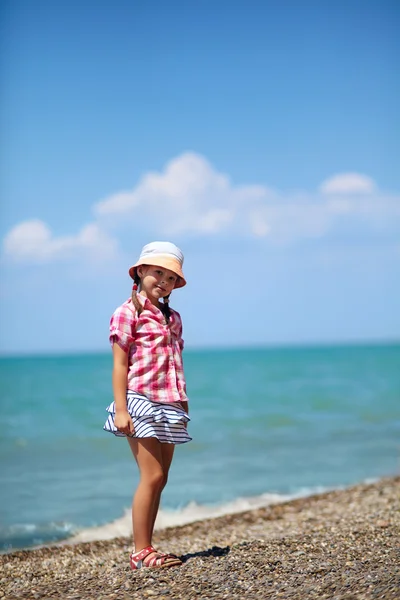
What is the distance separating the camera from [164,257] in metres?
4.64

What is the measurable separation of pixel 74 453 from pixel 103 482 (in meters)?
→ 2.95

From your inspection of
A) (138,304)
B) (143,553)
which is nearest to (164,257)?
(138,304)

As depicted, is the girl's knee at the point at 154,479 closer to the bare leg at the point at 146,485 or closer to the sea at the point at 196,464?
the bare leg at the point at 146,485

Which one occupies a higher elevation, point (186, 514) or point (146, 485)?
point (146, 485)

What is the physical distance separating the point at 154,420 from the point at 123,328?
58 centimetres

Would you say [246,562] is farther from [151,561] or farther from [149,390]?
[149,390]

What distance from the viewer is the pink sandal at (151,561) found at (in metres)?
4.54

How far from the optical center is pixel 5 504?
8367 millimetres

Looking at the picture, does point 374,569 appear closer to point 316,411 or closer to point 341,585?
point 341,585

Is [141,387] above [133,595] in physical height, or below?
above

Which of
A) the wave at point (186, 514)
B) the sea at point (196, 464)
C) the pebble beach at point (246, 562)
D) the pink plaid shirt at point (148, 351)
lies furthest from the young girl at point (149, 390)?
the sea at point (196, 464)

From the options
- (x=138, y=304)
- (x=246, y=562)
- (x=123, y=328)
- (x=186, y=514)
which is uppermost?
(x=138, y=304)

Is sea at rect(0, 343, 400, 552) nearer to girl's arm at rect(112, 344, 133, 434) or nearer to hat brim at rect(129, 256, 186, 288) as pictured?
girl's arm at rect(112, 344, 133, 434)

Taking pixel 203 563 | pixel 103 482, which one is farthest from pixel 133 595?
pixel 103 482
